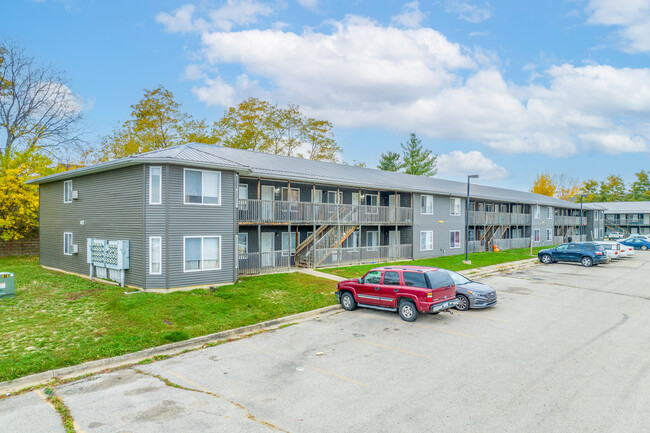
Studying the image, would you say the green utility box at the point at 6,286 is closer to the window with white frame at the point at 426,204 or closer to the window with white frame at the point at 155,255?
the window with white frame at the point at 155,255

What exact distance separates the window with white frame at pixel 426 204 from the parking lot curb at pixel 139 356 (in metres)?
19.1

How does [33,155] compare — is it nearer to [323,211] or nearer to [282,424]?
[323,211]

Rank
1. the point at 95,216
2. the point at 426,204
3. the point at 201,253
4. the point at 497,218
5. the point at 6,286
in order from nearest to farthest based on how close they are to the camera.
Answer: the point at 6,286
the point at 201,253
the point at 95,216
the point at 426,204
the point at 497,218

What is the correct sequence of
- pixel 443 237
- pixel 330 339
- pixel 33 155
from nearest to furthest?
pixel 330 339 < pixel 33 155 < pixel 443 237

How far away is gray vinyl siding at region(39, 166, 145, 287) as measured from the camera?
17531 mm

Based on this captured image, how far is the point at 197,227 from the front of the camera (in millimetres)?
18000

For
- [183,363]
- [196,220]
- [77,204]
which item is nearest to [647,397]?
[183,363]

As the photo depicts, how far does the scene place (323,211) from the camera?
24938mm

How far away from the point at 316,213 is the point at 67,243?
572 inches

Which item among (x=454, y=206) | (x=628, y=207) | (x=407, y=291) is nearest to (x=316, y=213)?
(x=407, y=291)

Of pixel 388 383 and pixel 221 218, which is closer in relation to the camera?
pixel 388 383

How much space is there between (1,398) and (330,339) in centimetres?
776

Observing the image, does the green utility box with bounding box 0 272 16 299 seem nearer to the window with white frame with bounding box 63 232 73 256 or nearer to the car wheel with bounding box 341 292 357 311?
the window with white frame with bounding box 63 232 73 256

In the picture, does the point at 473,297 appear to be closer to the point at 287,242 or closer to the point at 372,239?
the point at 287,242
